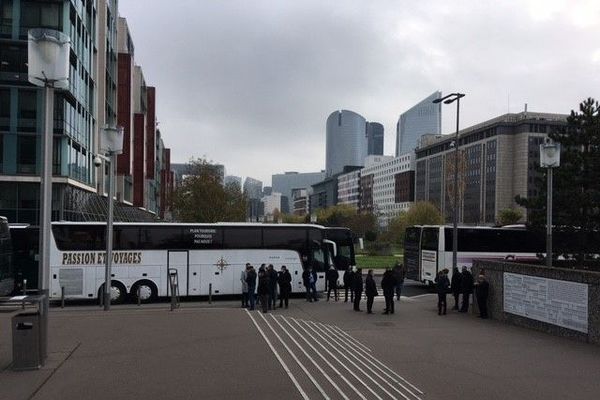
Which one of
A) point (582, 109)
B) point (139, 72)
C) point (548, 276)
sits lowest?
point (548, 276)

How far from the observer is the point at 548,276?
1438cm

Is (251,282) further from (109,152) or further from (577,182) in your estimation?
(577,182)

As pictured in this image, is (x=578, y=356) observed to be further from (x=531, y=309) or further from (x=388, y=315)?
(x=388, y=315)

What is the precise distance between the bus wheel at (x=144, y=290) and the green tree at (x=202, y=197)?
32.2 meters

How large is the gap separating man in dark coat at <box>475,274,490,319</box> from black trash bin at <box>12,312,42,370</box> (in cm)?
1243

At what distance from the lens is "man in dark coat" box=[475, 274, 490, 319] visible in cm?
1703

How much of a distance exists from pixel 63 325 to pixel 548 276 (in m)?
12.5

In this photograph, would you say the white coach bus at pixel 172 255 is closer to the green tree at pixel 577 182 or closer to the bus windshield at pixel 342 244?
the bus windshield at pixel 342 244

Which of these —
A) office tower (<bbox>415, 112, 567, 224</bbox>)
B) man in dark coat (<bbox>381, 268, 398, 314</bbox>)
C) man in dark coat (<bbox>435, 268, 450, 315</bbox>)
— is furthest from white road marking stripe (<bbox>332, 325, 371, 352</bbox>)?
office tower (<bbox>415, 112, 567, 224</bbox>)

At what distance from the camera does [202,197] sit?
5531 centimetres

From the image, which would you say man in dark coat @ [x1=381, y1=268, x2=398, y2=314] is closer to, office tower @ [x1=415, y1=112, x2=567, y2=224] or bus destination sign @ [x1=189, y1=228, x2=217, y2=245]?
bus destination sign @ [x1=189, y1=228, x2=217, y2=245]

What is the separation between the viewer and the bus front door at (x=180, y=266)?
74.5ft

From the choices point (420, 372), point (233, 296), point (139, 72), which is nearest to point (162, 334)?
point (420, 372)

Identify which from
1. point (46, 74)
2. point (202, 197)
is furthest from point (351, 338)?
point (202, 197)
